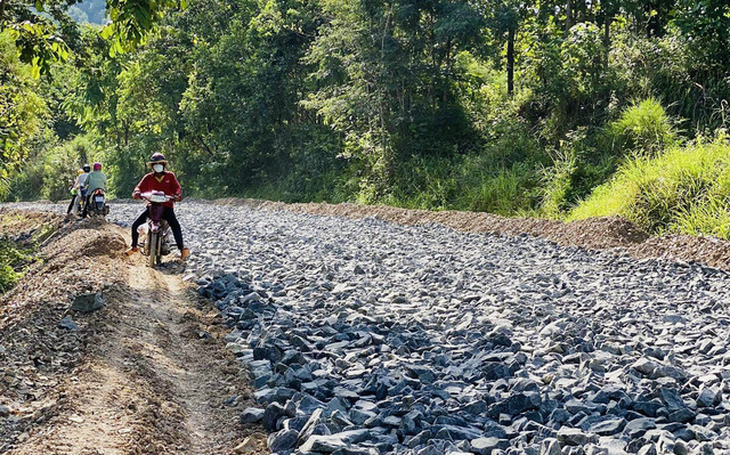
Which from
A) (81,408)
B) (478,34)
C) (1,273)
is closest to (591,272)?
(81,408)

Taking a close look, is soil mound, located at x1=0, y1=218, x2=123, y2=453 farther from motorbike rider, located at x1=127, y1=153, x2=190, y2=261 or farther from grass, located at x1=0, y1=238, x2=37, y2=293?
motorbike rider, located at x1=127, y1=153, x2=190, y2=261

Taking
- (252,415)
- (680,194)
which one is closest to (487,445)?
(252,415)

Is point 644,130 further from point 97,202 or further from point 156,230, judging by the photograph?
point 97,202

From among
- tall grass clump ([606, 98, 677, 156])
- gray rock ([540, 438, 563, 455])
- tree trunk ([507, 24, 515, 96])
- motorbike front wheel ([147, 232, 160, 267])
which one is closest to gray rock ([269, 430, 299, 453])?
gray rock ([540, 438, 563, 455])

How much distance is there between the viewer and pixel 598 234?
444 inches

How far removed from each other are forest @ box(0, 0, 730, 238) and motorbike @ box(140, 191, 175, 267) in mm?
2569

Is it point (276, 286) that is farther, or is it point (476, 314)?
point (276, 286)

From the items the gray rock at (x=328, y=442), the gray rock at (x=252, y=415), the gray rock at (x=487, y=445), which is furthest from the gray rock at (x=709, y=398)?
the gray rock at (x=252, y=415)

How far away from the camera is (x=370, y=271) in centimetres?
916

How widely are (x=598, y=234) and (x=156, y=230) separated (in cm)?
736

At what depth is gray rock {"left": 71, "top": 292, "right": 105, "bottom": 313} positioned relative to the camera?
6625 millimetres

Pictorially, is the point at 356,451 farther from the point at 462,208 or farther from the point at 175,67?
the point at 175,67

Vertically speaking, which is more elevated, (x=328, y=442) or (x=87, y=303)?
(x=87, y=303)

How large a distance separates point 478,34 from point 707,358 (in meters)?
16.8
